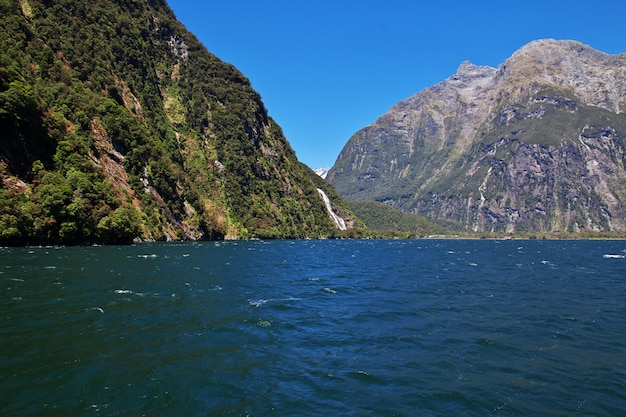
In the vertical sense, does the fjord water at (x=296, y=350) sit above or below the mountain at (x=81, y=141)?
below

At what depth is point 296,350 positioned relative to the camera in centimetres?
2252

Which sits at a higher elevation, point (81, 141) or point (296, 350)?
point (81, 141)

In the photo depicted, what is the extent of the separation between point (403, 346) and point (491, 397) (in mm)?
7165

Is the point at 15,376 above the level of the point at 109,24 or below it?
below

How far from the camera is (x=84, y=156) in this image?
10531 cm

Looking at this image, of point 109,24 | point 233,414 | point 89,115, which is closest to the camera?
point 233,414

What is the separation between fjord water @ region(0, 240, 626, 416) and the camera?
15594 millimetres

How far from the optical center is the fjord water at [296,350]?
51.2 feet

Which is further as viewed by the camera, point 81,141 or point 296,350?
point 81,141

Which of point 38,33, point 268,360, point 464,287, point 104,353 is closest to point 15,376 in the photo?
point 104,353

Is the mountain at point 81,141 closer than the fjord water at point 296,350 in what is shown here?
No

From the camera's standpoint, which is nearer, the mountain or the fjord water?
the fjord water

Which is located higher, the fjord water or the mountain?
the mountain

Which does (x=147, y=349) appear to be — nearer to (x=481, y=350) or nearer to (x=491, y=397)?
(x=491, y=397)
